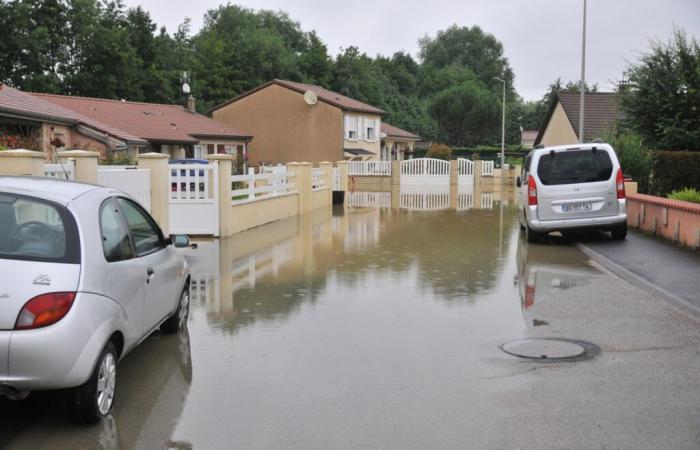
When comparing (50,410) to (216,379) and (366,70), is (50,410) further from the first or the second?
(366,70)

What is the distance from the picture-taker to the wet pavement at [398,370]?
5.04m

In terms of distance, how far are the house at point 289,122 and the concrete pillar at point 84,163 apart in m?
41.2

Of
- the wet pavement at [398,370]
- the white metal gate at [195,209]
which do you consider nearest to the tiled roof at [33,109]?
the white metal gate at [195,209]

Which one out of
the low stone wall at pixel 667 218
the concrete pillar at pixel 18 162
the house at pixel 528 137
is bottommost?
the low stone wall at pixel 667 218

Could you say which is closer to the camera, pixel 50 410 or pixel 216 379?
pixel 50 410

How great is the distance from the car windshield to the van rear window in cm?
1140

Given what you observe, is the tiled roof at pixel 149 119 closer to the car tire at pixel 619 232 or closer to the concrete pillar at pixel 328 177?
the concrete pillar at pixel 328 177

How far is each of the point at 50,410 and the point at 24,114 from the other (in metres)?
20.9

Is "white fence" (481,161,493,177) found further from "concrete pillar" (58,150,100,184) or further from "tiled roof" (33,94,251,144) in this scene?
"concrete pillar" (58,150,100,184)

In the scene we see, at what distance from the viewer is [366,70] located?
3196 inches

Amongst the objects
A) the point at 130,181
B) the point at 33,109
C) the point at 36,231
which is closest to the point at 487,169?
the point at 33,109

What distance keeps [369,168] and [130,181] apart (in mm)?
33549

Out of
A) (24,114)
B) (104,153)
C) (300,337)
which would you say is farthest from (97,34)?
(300,337)

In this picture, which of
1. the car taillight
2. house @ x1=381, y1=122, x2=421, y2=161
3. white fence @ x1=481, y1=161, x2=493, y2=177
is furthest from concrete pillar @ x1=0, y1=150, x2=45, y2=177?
house @ x1=381, y1=122, x2=421, y2=161
